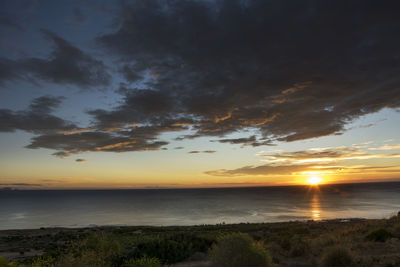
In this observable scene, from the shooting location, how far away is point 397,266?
32.9 ft

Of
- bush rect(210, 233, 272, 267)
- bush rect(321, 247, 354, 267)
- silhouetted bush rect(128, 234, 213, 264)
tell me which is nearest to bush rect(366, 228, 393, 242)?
bush rect(321, 247, 354, 267)

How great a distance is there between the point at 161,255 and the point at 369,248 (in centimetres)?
1225

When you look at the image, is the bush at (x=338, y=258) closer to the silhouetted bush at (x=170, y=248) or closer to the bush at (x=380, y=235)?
the silhouetted bush at (x=170, y=248)

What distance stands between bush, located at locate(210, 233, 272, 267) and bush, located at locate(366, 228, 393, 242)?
1217cm

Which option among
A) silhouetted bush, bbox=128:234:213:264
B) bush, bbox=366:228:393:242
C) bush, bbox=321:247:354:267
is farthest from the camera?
bush, bbox=366:228:393:242

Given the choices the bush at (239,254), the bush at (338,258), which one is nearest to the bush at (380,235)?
the bush at (338,258)

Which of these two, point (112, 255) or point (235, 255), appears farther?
point (112, 255)

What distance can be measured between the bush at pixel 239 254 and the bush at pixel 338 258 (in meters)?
3.29

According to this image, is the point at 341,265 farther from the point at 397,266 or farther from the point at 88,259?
the point at 88,259

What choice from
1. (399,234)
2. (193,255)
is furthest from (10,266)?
(399,234)

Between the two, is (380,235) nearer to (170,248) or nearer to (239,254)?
(239,254)

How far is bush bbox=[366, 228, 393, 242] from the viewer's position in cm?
1695

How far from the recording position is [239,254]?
9.39 meters

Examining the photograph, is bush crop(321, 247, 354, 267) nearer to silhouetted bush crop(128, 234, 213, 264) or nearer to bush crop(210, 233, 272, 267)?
bush crop(210, 233, 272, 267)
